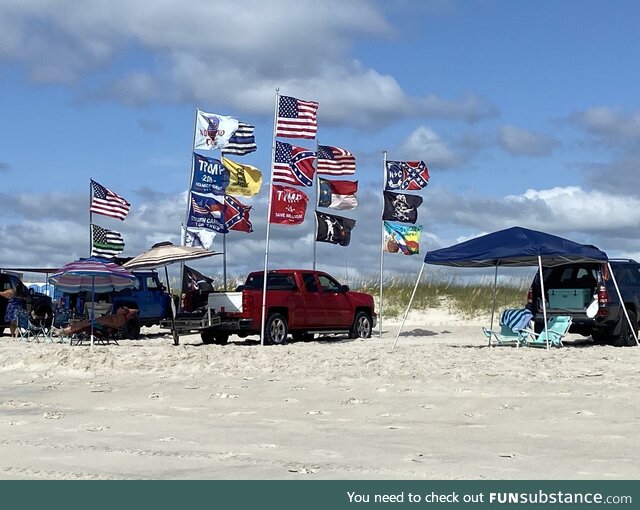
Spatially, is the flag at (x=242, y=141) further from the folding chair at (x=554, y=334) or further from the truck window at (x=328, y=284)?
the folding chair at (x=554, y=334)

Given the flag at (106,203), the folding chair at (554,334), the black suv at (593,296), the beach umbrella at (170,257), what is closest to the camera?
the folding chair at (554,334)

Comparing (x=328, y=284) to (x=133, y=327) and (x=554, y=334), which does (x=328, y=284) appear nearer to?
(x=133, y=327)

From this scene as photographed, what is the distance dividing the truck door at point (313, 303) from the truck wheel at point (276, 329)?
759 mm

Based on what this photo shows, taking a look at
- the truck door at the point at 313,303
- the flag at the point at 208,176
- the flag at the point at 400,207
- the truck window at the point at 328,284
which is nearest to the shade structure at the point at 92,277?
the flag at the point at 208,176

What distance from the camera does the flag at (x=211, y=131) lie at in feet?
87.4

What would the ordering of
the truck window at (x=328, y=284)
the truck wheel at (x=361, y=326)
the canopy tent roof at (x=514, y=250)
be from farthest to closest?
the truck wheel at (x=361, y=326), the truck window at (x=328, y=284), the canopy tent roof at (x=514, y=250)

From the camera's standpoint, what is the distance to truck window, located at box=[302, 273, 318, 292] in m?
24.1

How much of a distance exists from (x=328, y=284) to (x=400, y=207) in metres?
4.50

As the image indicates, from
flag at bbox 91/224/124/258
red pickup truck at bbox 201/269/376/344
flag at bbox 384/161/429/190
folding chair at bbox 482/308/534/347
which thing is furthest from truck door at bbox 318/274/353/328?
flag at bbox 91/224/124/258

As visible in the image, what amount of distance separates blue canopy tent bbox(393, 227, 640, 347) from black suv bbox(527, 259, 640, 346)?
48 cm

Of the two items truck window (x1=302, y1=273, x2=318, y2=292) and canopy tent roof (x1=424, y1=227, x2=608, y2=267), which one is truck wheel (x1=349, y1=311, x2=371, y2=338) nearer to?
truck window (x1=302, y1=273, x2=318, y2=292)

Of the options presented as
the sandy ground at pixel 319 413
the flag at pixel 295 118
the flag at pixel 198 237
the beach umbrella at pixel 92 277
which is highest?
the flag at pixel 295 118
